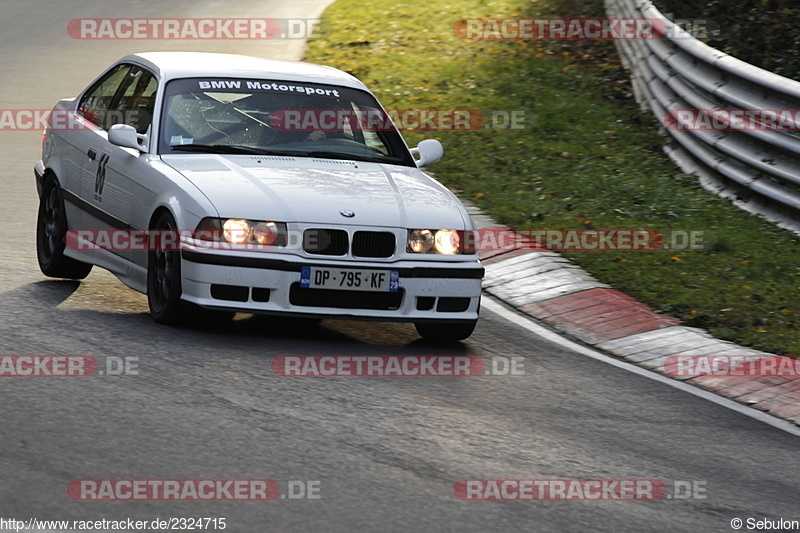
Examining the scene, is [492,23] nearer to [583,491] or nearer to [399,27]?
[399,27]

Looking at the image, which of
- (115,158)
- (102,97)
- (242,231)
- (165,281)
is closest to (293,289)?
(242,231)

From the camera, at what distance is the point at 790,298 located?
9.06 m

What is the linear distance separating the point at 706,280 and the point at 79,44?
502 inches

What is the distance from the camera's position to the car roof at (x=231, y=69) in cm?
836

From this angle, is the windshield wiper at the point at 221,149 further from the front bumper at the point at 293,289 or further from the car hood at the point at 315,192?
the front bumper at the point at 293,289

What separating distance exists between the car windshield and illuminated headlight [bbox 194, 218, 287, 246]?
0.91 m

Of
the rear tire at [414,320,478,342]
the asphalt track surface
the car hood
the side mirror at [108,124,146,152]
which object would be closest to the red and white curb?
the asphalt track surface

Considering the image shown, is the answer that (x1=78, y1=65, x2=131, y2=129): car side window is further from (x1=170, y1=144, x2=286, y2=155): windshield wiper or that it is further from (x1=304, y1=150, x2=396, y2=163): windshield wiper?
(x1=304, y1=150, x2=396, y2=163): windshield wiper

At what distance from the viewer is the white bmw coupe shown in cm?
712

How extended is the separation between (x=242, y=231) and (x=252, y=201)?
189 mm

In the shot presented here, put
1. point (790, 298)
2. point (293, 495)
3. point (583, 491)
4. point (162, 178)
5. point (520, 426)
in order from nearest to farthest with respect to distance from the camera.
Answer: point (293, 495) < point (583, 491) < point (520, 426) < point (162, 178) < point (790, 298)

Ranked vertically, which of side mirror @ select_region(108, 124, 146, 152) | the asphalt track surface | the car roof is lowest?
the asphalt track surface

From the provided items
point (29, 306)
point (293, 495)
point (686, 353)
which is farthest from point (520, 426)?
point (29, 306)

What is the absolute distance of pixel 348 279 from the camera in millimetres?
7164
